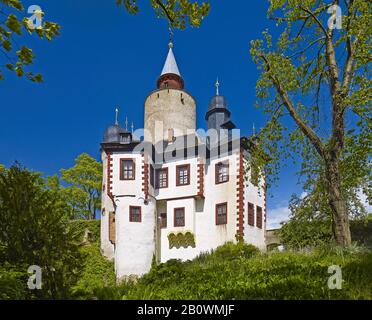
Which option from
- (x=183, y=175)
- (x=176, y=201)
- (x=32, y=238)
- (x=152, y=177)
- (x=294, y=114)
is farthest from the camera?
(x=152, y=177)

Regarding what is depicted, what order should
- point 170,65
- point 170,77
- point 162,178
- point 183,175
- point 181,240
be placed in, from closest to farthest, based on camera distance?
point 181,240 → point 183,175 → point 162,178 → point 170,77 → point 170,65

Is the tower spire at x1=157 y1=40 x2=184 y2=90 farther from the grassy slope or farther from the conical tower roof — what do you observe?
the grassy slope

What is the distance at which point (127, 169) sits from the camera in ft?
102

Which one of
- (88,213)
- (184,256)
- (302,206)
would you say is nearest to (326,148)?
(302,206)

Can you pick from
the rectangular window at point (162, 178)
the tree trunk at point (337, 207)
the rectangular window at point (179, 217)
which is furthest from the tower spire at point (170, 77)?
the tree trunk at point (337, 207)

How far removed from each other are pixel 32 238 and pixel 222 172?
20.5 meters

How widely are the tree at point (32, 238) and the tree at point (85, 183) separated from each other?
29.4m

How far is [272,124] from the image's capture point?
15820 mm

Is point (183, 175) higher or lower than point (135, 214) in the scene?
higher

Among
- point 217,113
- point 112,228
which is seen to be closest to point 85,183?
point 112,228

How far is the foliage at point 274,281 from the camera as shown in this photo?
25.1 feet

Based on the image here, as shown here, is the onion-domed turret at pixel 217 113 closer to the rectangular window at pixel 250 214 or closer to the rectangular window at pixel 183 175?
the rectangular window at pixel 183 175

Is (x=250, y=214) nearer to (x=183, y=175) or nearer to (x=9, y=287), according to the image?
(x=183, y=175)
